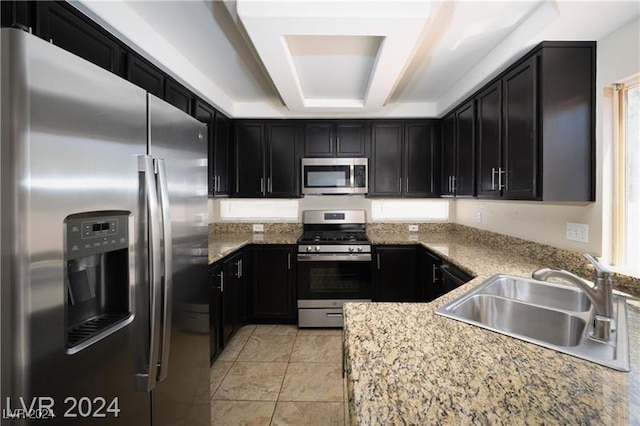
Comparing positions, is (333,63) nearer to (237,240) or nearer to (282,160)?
(282,160)

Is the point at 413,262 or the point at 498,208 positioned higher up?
the point at 498,208

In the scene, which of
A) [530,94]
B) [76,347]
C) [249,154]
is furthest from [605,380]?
[249,154]

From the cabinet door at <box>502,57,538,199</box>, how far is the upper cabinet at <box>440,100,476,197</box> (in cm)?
52

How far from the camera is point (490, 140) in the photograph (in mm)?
2193

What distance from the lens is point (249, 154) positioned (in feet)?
11.0

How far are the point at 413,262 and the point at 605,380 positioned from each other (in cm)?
229

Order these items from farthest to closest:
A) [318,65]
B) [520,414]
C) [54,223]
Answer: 1. [318,65]
2. [54,223]
3. [520,414]

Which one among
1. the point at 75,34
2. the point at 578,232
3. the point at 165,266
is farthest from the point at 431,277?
the point at 75,34

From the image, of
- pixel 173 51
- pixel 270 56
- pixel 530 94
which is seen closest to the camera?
pixel 530 94

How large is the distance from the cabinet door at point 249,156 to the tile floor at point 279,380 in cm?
155

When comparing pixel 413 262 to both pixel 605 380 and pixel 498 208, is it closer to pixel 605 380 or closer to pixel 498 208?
pixel 498 208

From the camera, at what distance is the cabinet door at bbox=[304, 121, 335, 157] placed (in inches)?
131

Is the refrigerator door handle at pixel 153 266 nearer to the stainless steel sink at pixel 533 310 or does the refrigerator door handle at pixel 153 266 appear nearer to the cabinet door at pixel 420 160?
Result: the stainless steel sink at pixel 533 310

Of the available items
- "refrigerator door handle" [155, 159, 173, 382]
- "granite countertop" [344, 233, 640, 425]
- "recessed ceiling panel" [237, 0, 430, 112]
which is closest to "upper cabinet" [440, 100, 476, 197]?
"recessed ceiling panel" [237, 0, 430, 112]
